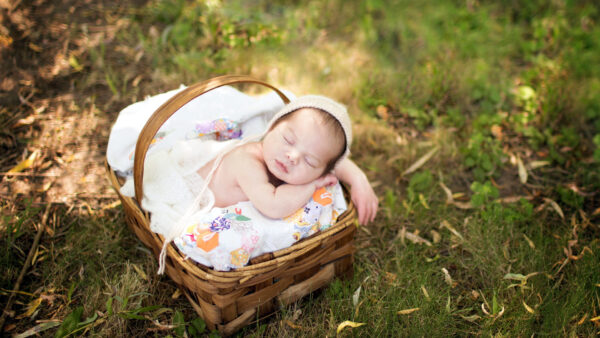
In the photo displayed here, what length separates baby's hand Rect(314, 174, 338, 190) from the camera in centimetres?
206

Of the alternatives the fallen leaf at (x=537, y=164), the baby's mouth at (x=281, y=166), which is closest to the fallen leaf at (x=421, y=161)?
the fallen leaf at (x=537, y=164)

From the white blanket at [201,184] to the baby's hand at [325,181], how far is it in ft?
0.12

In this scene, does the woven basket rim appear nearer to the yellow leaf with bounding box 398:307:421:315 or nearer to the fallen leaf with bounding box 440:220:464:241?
the yellow leaf with bounding box 398:307:421:315

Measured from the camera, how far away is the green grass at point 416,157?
210 centimetres

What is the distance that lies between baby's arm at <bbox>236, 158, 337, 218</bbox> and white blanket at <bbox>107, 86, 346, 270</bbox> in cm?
4

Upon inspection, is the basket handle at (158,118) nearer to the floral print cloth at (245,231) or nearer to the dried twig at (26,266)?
the floral print cloth at (245,231)

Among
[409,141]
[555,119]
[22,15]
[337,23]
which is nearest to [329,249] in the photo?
[409,141]

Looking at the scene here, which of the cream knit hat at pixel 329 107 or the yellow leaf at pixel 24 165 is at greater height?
the cream knit hat at pixel 329 107

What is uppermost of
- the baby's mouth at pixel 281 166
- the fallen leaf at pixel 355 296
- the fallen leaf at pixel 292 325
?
the baby's mouth at pixel 281 166

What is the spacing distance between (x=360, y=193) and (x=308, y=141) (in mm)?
455

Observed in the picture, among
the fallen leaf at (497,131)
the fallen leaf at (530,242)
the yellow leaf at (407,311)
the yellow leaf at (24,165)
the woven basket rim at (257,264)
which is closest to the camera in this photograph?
the woven basket rim at (257,264)

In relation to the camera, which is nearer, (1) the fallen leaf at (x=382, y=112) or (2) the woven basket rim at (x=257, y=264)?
(2) the woven basket rim at (x=257, y=264)

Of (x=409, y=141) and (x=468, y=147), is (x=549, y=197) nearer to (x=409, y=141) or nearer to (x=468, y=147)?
(x=468, y=147)

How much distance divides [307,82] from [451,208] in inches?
58.7
